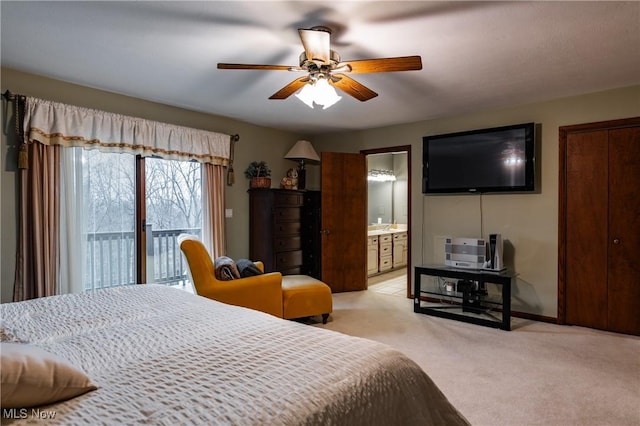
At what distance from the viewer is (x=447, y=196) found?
14.9 ft

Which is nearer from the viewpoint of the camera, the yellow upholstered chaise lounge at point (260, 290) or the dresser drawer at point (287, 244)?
the yellow upholstered chaise lounge at point (260, 290)

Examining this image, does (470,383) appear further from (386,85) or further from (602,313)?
(386,85)

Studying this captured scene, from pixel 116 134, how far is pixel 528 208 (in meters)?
4.42

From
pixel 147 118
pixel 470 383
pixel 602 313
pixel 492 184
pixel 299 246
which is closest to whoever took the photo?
pixel 470 383

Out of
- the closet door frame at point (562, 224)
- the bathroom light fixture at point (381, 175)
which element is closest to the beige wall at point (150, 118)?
the bathroom light fixture at point (381, 175)

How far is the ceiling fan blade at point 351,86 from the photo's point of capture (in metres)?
2.47

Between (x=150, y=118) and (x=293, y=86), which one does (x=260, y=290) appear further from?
(x=150, y=118)

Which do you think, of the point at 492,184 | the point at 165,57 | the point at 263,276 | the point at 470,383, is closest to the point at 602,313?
the point at 492,184

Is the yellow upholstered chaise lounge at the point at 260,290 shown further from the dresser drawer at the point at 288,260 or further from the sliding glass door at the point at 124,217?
the dresser drawer at the point at 288,260

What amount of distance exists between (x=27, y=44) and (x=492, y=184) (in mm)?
4424

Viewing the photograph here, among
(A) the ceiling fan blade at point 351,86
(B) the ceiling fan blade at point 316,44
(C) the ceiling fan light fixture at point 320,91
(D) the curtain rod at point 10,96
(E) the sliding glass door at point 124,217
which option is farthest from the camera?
(E) the sliding glass door at point 124,217

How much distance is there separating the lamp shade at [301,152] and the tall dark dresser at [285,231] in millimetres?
540

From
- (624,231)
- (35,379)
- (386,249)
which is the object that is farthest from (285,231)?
(35,379)

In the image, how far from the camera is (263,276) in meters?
3.37
